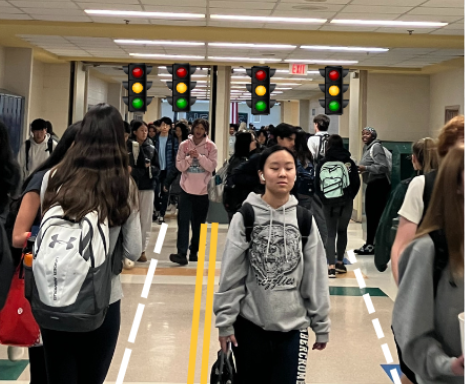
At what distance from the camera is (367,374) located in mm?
4652

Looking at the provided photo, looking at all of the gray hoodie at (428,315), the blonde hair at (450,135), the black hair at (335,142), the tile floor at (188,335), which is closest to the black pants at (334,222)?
the tile floor at (188,335)

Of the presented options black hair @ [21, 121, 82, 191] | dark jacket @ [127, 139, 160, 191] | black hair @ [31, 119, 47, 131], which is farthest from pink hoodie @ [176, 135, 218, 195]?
black hair @ [21, 121, 82, 191]

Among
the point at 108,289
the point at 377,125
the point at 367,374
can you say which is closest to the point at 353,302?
the point at 367,374

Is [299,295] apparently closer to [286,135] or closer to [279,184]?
[279,184]

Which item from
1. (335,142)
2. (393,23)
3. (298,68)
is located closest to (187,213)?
(335,142)

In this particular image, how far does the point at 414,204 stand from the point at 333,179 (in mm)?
4674

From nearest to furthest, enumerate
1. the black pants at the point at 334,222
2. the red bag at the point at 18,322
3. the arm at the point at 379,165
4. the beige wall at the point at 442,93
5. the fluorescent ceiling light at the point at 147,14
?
the red bag at the point at 18,322 → the black pants at the point at 334,222 → the arm at the point at 379,165 → the fluorescent ceiling light at the point at 147,14 → the beige wall at the point at 442,93

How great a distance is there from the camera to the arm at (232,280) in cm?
301

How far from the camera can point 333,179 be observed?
7777 mm

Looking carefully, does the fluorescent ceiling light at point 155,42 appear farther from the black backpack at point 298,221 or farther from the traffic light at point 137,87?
the black backpack at point 298,221

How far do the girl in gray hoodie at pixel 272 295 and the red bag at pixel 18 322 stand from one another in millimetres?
941

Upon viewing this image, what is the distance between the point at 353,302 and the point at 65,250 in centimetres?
471

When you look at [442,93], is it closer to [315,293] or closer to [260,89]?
[260,89]

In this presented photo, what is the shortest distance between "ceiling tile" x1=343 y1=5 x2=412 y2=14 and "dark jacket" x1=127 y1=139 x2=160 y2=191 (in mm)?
3548
